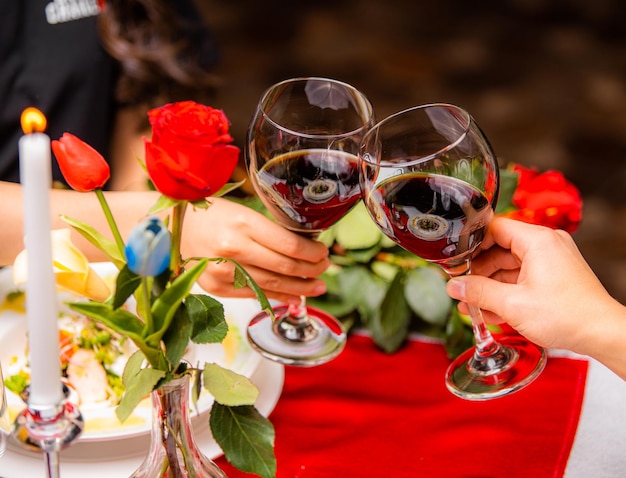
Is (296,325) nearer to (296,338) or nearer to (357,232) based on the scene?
(296,338)

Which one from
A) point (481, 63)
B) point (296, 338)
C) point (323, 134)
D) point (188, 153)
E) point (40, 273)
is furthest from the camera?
point (481, 63)

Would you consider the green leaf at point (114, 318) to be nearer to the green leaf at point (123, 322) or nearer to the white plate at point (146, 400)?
the green leaf at point (123, 322)

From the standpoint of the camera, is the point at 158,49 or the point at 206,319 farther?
the point at 158,49

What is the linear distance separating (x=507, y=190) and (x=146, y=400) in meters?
0.52

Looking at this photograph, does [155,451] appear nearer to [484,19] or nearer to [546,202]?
[546,202]

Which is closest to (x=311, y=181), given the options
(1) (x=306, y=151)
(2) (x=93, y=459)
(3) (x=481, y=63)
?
(1) (x=306, y=151)

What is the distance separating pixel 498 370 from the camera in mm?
905

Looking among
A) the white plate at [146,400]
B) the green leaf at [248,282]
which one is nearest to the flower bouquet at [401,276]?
the white plate at [146,400]

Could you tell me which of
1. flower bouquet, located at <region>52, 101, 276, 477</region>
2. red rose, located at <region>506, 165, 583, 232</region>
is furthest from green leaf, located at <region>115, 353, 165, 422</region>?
red rose, located at <region>506, 165, 583, 232</region>

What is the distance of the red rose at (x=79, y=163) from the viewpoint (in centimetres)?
63

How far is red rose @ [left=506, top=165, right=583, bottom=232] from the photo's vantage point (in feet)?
3.46

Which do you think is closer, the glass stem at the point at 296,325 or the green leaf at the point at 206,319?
the green leaf at the point at 206,319

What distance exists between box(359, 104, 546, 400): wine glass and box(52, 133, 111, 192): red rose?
25 cm

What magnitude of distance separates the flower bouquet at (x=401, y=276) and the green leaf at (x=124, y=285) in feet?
1.59
